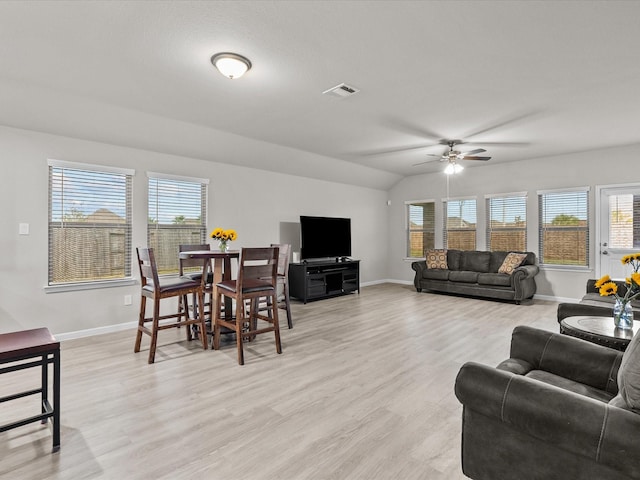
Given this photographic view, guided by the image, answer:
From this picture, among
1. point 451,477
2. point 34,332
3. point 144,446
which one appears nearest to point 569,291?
point 451,477

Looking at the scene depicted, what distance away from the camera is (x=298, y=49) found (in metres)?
2.69

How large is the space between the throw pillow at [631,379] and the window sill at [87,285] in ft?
16.3

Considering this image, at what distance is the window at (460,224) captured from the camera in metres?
7.55

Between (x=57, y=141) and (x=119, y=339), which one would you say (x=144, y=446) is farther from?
(x=57, y=141)

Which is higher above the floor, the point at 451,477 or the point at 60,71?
the point at 60,71

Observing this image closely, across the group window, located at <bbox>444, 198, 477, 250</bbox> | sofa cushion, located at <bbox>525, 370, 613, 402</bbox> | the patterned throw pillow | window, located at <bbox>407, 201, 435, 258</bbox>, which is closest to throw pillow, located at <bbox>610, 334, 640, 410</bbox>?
sofa cushion, located at <bbox>525, 370, 613, 402</bbox>

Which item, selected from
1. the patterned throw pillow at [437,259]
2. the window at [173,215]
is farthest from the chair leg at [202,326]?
the patterned throw pillow at [437,259]

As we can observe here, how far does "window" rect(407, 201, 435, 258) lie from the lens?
8.23 metres

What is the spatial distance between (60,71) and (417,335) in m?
4.50

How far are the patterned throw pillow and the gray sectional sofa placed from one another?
0.09 m

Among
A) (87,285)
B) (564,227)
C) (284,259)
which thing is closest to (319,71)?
(284,259)

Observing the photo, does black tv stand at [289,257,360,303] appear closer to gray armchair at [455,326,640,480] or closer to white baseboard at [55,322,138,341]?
white baseboard at [55,322,138,341]

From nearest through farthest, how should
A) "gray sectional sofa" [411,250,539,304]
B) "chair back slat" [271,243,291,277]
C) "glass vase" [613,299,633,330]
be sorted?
"glass vase" [613,299,633,330]
"chair back slat" [271,243,291,277]
"gray sectional sofa" [411,250,539,304]

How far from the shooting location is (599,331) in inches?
103
